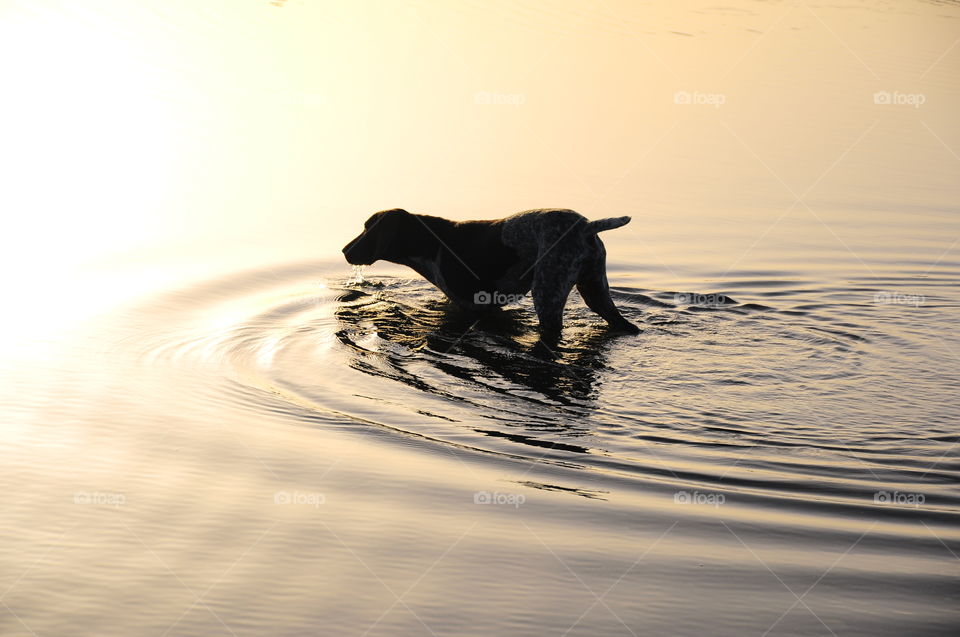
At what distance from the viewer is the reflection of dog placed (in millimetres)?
9398

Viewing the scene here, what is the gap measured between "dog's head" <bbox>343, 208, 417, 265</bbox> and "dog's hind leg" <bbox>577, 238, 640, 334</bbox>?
5.63ft

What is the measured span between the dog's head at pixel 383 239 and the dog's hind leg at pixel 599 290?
67.6 inches

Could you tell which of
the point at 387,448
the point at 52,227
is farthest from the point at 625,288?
the point at 52,227

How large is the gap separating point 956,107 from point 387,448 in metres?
13.7

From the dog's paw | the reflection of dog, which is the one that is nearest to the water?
the dog's paw

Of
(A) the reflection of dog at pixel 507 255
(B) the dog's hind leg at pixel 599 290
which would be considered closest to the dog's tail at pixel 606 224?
(A) the reflection of dog at pixel 507 255

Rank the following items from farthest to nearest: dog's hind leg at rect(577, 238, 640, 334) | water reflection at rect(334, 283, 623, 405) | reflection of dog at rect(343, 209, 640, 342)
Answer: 1. dog's hind leg at rect(577, 238, 640, 334)
2. reflection of dog at rect(343, 209, 640, 342)
3. water reflection at rect(334, 283, 623, 405)

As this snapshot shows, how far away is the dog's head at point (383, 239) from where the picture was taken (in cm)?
1009

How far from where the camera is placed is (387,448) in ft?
22.4

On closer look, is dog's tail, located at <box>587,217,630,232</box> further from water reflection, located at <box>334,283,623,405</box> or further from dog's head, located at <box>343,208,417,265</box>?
dog's head, located at <box>343,208,417,265</box>

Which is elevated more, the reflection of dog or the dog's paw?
the reflection of dog

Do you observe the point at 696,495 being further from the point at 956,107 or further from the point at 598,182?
the point at 956,107

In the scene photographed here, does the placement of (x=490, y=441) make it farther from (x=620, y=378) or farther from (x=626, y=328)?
(x=626, y=328)

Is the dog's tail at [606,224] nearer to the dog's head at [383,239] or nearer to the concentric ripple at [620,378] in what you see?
the concentric ripple at [620,378]
